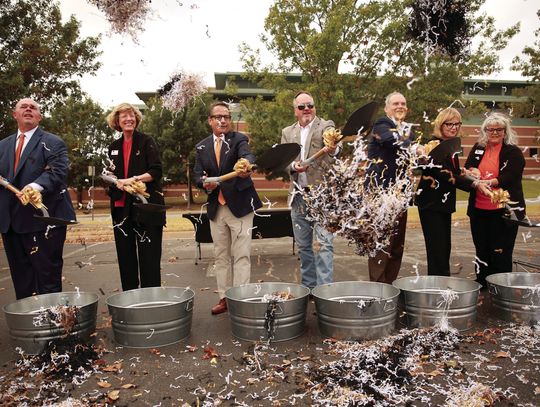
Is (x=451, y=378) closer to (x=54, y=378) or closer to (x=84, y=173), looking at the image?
(x=54, y=378)

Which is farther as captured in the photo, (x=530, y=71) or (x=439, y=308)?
(x=530, y=71)

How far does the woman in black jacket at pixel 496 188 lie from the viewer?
4.88 meters

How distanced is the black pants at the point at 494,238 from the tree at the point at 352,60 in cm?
1226

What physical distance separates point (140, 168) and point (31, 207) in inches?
42.8

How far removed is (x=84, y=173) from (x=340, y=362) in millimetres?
32696

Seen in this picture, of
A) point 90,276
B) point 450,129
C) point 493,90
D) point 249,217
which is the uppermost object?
point 493,90

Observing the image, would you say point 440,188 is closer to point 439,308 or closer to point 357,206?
point 357,206

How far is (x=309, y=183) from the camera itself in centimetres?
475

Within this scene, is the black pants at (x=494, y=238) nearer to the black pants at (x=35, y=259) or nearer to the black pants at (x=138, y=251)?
the black pants at (x=138, y=251)

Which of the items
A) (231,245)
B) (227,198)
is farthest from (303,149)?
(231,245)

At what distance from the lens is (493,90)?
27609 mm

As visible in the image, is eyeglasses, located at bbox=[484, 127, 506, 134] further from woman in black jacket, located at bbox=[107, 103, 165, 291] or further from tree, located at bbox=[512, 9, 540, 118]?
tree, located at bbox=[512, 9, 540, 118]

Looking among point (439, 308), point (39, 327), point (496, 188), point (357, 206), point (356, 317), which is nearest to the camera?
point (39, 327)

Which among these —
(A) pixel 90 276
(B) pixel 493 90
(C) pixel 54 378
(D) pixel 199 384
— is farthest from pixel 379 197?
(B) pixel 493 90
